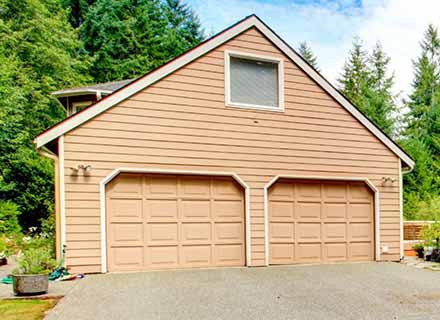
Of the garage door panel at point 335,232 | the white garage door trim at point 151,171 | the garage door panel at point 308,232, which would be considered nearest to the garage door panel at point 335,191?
the garage door panel at point 335,232

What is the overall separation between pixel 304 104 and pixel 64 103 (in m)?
7.43

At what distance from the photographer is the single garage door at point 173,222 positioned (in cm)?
852

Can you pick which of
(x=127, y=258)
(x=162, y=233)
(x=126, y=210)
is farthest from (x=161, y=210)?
(x=127, y=258)

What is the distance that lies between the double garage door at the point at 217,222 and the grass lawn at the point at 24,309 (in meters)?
2.52

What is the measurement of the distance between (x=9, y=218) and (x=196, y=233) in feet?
24.9

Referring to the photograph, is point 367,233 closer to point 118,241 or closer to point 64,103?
point 118,241

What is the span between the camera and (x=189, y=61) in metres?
9.27

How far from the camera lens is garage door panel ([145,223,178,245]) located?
8742mm

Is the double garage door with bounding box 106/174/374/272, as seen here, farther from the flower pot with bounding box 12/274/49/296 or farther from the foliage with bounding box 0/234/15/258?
the foliage with bounding box 0/234/15/258

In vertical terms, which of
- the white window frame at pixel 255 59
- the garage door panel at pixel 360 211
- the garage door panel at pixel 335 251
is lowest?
the garage door panel at pixel 335 251

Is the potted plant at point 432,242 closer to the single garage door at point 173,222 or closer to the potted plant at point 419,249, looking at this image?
the potted plant at point 419,249

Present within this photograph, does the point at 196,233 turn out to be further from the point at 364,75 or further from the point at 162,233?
the point at 364,75

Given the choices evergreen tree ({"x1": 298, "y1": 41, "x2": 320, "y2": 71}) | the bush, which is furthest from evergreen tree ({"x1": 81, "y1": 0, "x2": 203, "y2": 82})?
the bush

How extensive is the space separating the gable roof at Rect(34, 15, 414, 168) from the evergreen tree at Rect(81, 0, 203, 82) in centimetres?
1351
